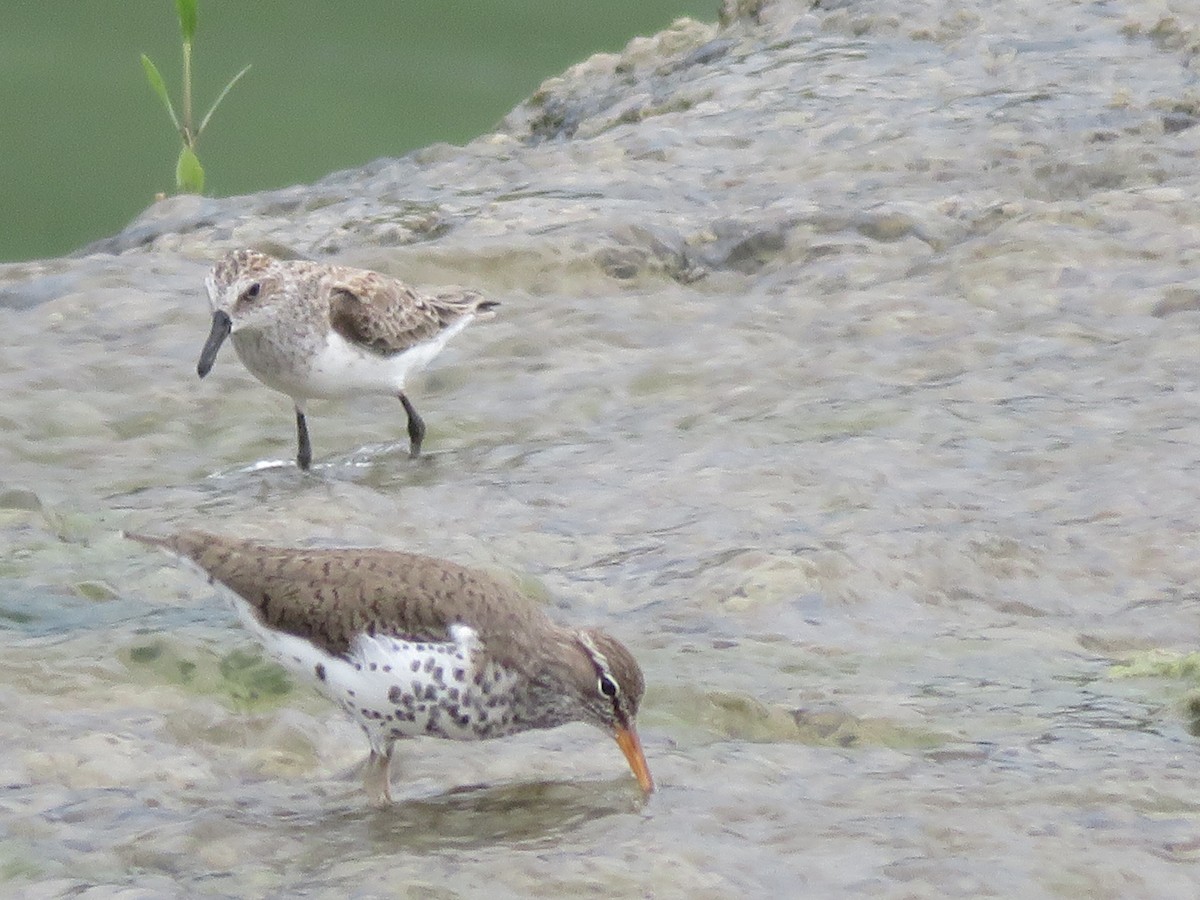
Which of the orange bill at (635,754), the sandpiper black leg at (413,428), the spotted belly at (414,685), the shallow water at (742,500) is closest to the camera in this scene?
the shallow water at (742,500)

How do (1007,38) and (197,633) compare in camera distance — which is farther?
(1007,38)

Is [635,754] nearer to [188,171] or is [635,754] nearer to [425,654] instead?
[425,654]

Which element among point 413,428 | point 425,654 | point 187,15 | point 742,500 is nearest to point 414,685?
point 425,654

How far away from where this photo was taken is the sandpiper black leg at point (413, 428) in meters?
7.64

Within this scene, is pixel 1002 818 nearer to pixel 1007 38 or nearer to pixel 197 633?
pixel 197 633

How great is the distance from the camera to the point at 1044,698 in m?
5.11

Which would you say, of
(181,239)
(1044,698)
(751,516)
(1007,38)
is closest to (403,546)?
(751,516)

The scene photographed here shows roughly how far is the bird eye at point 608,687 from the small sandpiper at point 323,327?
2.81m

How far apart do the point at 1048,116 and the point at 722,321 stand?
8.34 feet

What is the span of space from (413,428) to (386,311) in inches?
21.9

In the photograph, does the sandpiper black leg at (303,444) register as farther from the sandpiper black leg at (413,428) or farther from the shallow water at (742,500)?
the sandpiper black leg at (413,428)

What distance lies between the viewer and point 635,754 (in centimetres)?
469

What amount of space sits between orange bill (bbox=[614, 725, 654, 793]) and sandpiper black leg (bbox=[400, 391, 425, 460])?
296 cm

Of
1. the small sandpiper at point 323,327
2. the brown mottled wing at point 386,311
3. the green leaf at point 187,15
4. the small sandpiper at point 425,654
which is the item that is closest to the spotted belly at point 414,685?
the small sandpiper at point 425,654
